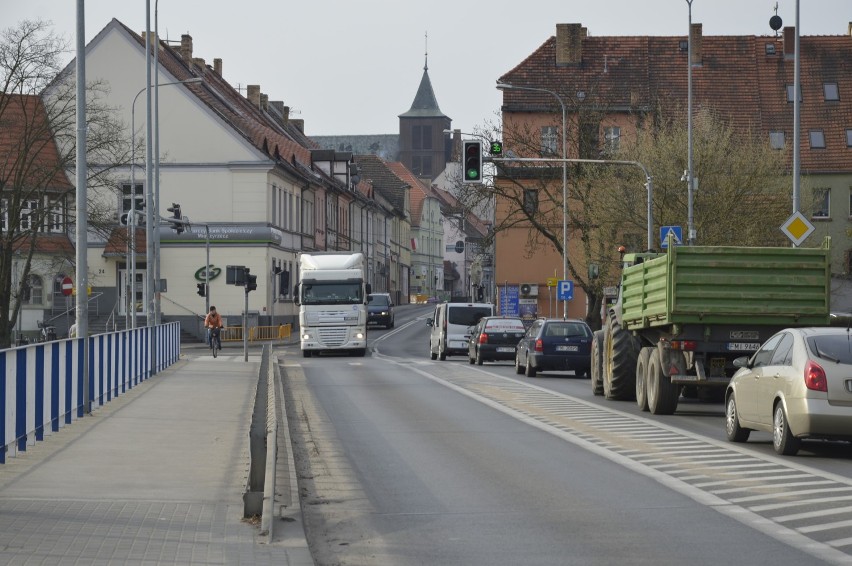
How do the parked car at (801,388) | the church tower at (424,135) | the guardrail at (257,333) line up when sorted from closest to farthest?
the parked car at (801,388) < the guardrail at (257,333) < the church tower at (424,135)

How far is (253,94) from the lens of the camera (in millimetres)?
103188

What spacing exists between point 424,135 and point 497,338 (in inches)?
6051

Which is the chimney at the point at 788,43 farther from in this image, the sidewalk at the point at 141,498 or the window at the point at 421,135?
the window at the point at 421,135

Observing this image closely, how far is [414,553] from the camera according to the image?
9586mm

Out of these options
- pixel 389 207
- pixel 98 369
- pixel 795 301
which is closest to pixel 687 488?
pixel 795 301

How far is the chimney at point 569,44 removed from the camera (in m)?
77.8

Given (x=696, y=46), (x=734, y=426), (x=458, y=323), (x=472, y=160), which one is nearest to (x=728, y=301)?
(x=734, y=426)

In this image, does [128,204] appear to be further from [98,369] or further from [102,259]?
[98,369]

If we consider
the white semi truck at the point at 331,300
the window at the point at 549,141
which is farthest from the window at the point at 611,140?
the white semi truck at the point at 331,300

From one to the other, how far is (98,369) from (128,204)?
4915cm

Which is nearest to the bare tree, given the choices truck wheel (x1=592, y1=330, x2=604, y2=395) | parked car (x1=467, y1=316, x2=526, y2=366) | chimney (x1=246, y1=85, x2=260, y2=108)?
parked car (x1=467, y1=316, x2=526, y2=366)

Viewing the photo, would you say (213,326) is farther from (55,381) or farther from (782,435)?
(782,435)

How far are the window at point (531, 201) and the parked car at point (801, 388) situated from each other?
4514 cm

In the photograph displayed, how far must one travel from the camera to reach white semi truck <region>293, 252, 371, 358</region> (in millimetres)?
51438
